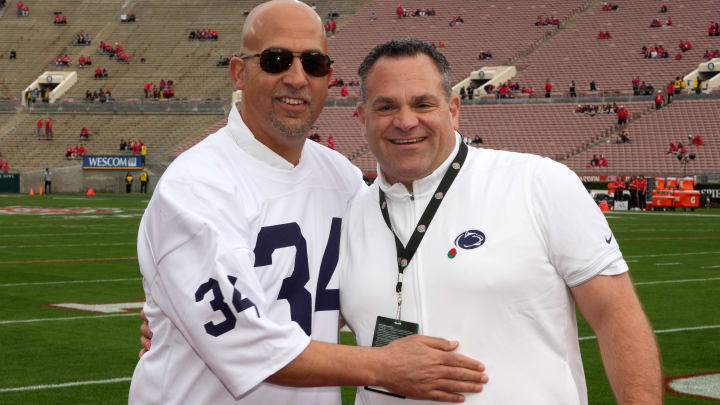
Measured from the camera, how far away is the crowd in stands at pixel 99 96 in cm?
5334

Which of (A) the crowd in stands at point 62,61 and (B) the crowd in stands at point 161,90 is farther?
(A) the crowd in stands at point 62,61

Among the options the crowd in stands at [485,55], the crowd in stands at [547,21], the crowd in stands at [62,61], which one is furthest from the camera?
the crowd in stands at [62,61]

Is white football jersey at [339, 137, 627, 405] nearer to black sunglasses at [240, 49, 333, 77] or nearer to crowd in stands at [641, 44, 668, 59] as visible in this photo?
black sunglasses at [240, 49, 333, 77]

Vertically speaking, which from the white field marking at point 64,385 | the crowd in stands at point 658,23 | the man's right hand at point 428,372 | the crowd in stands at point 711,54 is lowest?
the white field marking at point 64,385

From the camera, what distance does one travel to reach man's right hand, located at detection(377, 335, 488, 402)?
2904mm

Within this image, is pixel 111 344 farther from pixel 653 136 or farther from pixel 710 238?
pixel 653 136

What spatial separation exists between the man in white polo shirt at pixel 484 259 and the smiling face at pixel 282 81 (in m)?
0.30

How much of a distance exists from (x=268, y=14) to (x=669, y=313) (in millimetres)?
8420

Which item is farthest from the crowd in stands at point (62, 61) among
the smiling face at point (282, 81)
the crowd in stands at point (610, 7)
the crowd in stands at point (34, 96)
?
the smiling face at point (282, 81)

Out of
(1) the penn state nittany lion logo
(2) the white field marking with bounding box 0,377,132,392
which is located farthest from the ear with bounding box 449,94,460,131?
(2) the white field marking with bounding box 0,377,132,392

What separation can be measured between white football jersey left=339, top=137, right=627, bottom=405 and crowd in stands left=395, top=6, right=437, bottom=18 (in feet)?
Answer: 172

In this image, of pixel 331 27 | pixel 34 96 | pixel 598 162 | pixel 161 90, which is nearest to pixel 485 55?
pixel 331 27

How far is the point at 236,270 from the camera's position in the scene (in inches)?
115

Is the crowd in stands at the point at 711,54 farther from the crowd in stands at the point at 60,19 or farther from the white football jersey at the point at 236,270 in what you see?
the white football jersey at the point at 236,270
